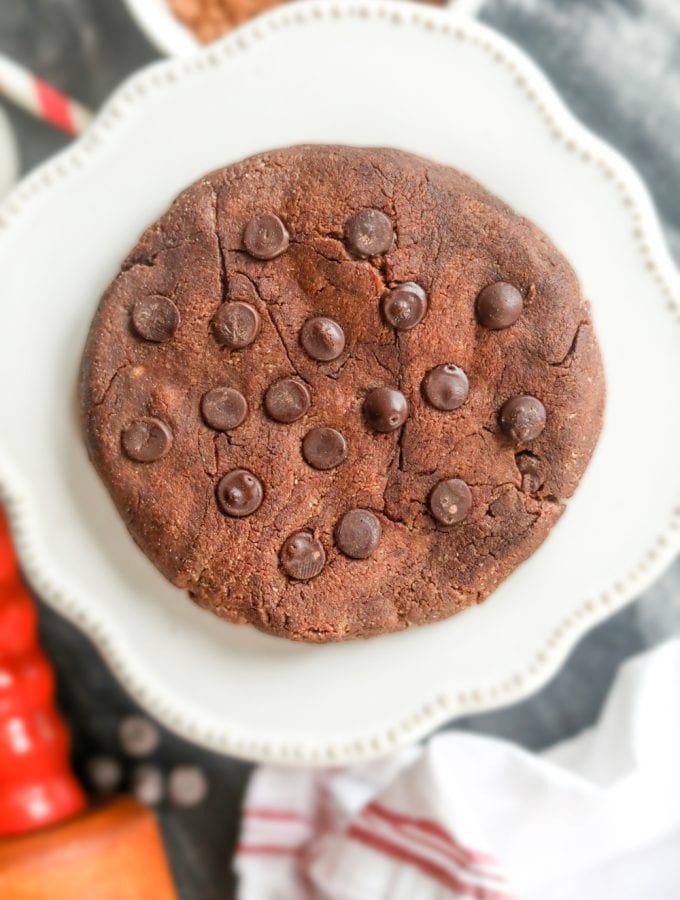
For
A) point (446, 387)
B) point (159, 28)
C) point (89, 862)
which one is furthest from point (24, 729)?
point (159, 28)

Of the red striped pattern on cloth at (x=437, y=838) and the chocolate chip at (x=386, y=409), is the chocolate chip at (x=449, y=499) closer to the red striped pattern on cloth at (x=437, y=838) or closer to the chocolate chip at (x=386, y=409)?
the chocolate chip at (x=386, y=409)

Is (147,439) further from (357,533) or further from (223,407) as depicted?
(357,533)

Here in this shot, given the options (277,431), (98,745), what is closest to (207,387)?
(277,431)

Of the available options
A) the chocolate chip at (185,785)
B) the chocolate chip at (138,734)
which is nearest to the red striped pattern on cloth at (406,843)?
the chocolate chip at (185,785)

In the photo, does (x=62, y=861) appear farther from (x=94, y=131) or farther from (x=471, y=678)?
(x=94, y=131)

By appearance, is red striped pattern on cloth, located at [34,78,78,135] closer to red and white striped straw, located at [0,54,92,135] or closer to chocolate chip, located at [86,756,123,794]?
red and white striped straw, located at [0,54,92,135]

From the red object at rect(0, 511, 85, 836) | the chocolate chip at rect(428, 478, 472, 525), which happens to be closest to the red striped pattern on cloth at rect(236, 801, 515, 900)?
the red object at rect(0, 511, 85, 836)
